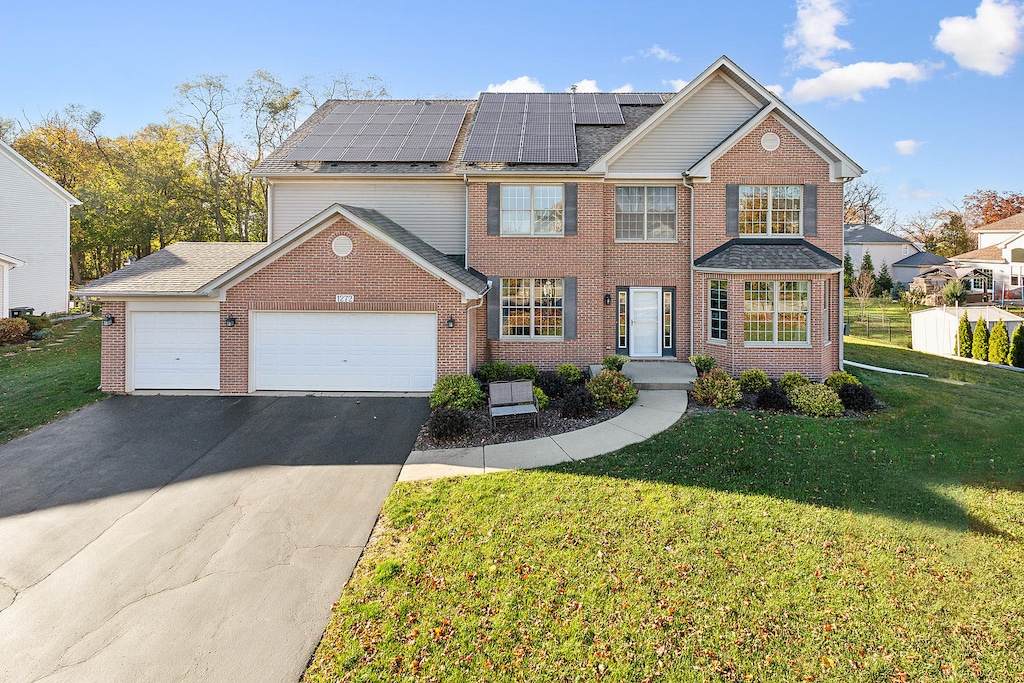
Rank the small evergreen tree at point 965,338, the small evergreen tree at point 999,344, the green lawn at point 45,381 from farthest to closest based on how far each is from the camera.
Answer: the small evergreen tree at point 965,338 → the small evergreen tree at point 999,344 → the green lawn at point 45,381

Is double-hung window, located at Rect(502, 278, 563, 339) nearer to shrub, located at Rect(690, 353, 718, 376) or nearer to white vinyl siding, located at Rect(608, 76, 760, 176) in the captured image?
shrub, located at Rect(690, 353, 718, 376)

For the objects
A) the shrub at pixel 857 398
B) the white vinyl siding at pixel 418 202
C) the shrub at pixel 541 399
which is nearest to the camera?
the shrub at pixel 541 399

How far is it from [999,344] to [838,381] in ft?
37.8

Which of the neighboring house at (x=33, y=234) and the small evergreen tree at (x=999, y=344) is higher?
the neighboring house at (x=33, y=234)

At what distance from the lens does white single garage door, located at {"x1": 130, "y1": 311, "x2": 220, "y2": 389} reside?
13.9 metres

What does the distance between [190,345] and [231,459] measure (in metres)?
5.80

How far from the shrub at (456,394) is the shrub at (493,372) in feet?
5.07

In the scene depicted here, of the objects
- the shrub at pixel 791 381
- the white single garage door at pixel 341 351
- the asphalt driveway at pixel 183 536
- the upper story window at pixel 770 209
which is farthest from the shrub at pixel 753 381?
the asphalt driveway at pixel 183 536

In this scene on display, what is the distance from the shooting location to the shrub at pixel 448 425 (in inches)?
416

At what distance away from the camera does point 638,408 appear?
12.5 m

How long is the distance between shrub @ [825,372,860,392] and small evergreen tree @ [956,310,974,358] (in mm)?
11359

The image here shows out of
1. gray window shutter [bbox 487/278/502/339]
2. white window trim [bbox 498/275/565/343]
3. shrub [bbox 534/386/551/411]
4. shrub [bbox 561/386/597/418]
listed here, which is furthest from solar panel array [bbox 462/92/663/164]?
shrub [bbox 561/386/597/418]

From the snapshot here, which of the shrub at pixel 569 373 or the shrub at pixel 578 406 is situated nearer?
the shrub at pixel 578 406

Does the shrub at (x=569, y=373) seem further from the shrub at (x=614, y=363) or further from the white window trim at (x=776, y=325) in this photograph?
the white window trim at (x=776, y=325)
